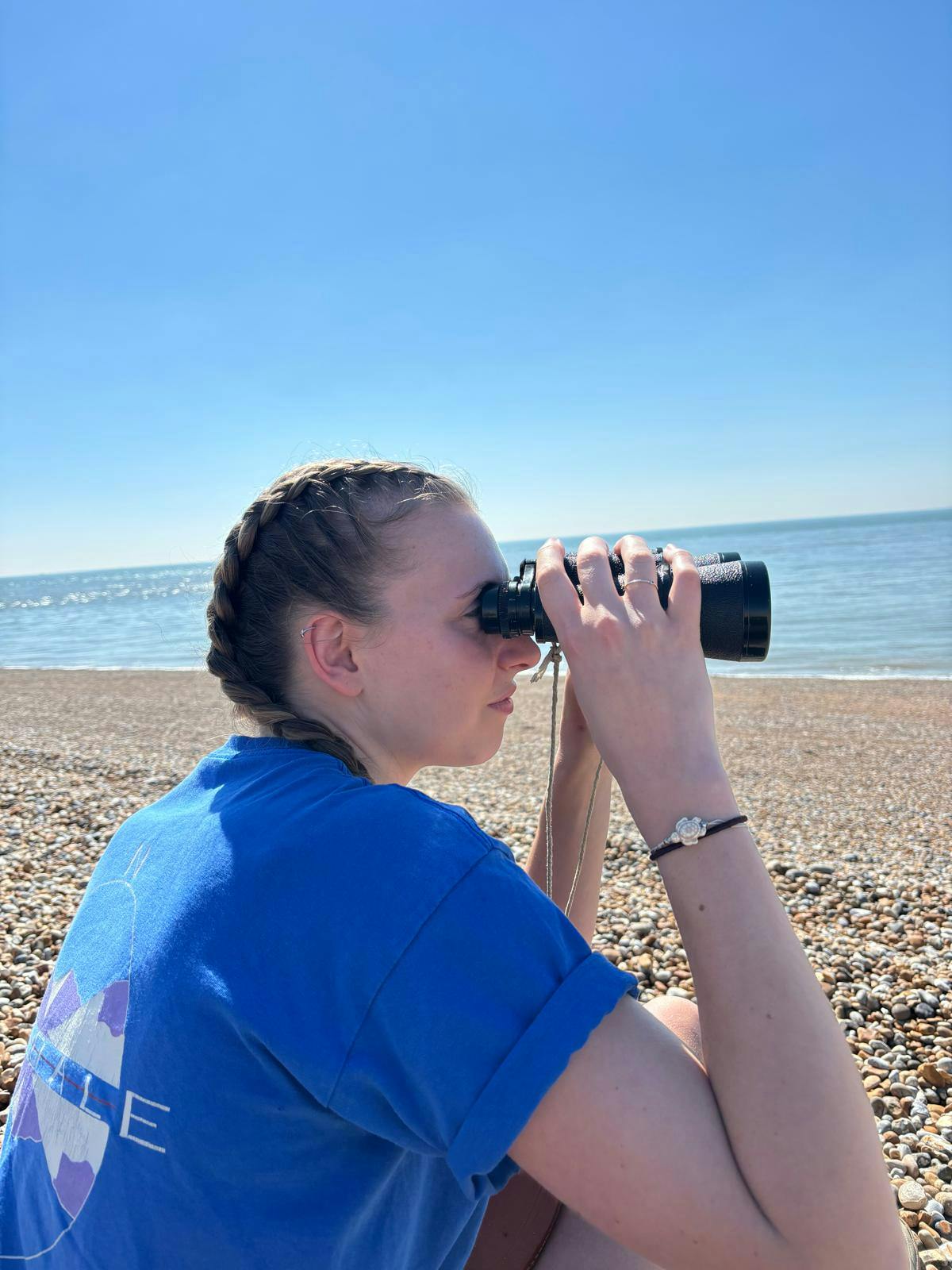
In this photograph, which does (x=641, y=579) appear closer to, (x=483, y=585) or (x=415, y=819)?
(x=483, y=585)

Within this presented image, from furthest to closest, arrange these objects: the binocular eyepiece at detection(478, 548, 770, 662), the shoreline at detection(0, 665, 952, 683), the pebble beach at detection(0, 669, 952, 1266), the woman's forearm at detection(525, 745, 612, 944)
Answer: the shoreline at detection(0, 665, 952, 683)
the pebble beach at detection(0, 669, 952, 1266)
the woman's forearm at detection(525, 745, 612, 944)
the binocular eyepiece at detection(478, 548, 770, 662)

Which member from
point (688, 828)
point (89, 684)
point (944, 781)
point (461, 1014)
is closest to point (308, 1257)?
point (461, 1014)

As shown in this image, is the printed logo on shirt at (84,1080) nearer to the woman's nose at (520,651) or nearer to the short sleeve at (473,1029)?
the short sleeve at (473,1029)

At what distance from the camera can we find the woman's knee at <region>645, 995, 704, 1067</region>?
1723 millimetres

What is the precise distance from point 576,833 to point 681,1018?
1.47ft

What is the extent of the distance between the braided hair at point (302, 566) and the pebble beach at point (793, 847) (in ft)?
4.50

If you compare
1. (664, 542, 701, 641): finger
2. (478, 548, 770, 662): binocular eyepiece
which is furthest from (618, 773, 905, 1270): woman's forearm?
(478, 548, 770, 662): binocular eyepiece

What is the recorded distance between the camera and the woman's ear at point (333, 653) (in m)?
1.42

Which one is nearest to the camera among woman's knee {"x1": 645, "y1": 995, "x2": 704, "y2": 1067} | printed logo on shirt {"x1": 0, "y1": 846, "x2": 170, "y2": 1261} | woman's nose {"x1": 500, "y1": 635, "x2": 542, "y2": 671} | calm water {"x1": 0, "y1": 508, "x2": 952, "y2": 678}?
printed logo on shirt {"x1": 0, "y1": 846, "x2": 170, "y2": 1261}

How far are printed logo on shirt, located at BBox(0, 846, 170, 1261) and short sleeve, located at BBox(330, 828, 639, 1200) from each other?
0.29 m

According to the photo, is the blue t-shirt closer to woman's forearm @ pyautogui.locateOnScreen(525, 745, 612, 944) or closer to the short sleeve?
the short sleeve

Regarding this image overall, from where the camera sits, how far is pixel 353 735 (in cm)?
143

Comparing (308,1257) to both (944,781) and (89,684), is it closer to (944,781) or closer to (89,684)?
(944,781)

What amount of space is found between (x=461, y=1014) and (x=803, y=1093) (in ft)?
1.26
